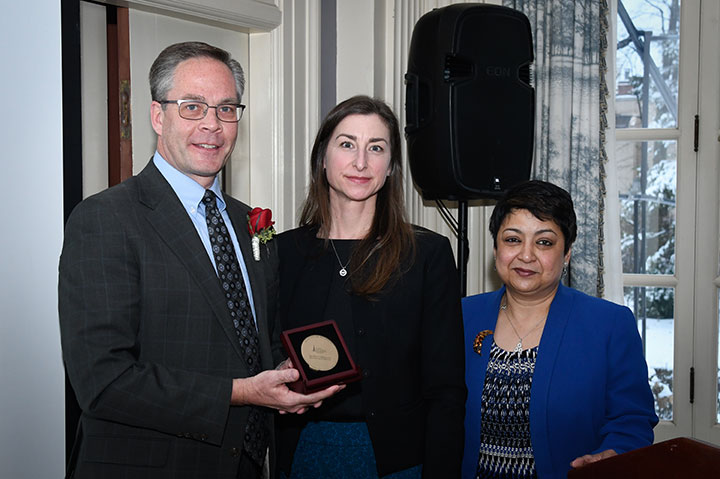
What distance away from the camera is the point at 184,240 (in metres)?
1.74

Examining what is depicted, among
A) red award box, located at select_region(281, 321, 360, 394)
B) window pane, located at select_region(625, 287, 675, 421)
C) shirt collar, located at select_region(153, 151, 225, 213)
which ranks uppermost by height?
shirt collar, located at select_region(153, 151, 225, 213)

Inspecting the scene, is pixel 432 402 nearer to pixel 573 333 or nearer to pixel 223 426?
pixel 573 333

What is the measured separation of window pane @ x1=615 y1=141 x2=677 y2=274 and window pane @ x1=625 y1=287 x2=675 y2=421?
0.13m

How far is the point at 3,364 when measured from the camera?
185cm

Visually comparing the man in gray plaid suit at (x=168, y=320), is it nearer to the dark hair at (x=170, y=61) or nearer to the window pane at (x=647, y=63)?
the dark hair at (x=170, y=61)

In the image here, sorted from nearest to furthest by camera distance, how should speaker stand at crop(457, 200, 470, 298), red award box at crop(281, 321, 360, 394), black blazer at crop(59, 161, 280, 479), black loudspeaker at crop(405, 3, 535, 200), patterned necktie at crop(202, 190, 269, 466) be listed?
black blazer at crop(59, 161, 280, 479) < red award box at crop(281, 321, 360, 394) < patterned necktie at crop(202, 190, 269, 466) < black loudspeaker at crop(405, 3, 535, 200) < speaker stand at crop(457, 200, 470, 298)

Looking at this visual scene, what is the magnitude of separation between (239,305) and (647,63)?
2.99 metres

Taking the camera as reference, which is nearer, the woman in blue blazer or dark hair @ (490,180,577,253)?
the woman in blue blazer

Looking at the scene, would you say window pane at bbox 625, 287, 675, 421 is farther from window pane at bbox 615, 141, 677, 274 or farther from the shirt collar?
the shirt collar

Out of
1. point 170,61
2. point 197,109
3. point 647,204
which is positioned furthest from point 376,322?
point 647,204

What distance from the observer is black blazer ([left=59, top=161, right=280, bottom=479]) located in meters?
1.60

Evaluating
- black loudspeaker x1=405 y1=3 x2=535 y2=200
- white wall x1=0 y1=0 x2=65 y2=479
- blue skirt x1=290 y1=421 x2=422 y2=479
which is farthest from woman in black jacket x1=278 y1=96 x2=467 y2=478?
black loudspeaker x1=405 y1=3 x2=535 y2=200

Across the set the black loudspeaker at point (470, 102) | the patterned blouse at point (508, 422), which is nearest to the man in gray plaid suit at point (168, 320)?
the patterned blouse at point (508, 422)

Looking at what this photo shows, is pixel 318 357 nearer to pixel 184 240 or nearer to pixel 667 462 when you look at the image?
pixel 184 240
